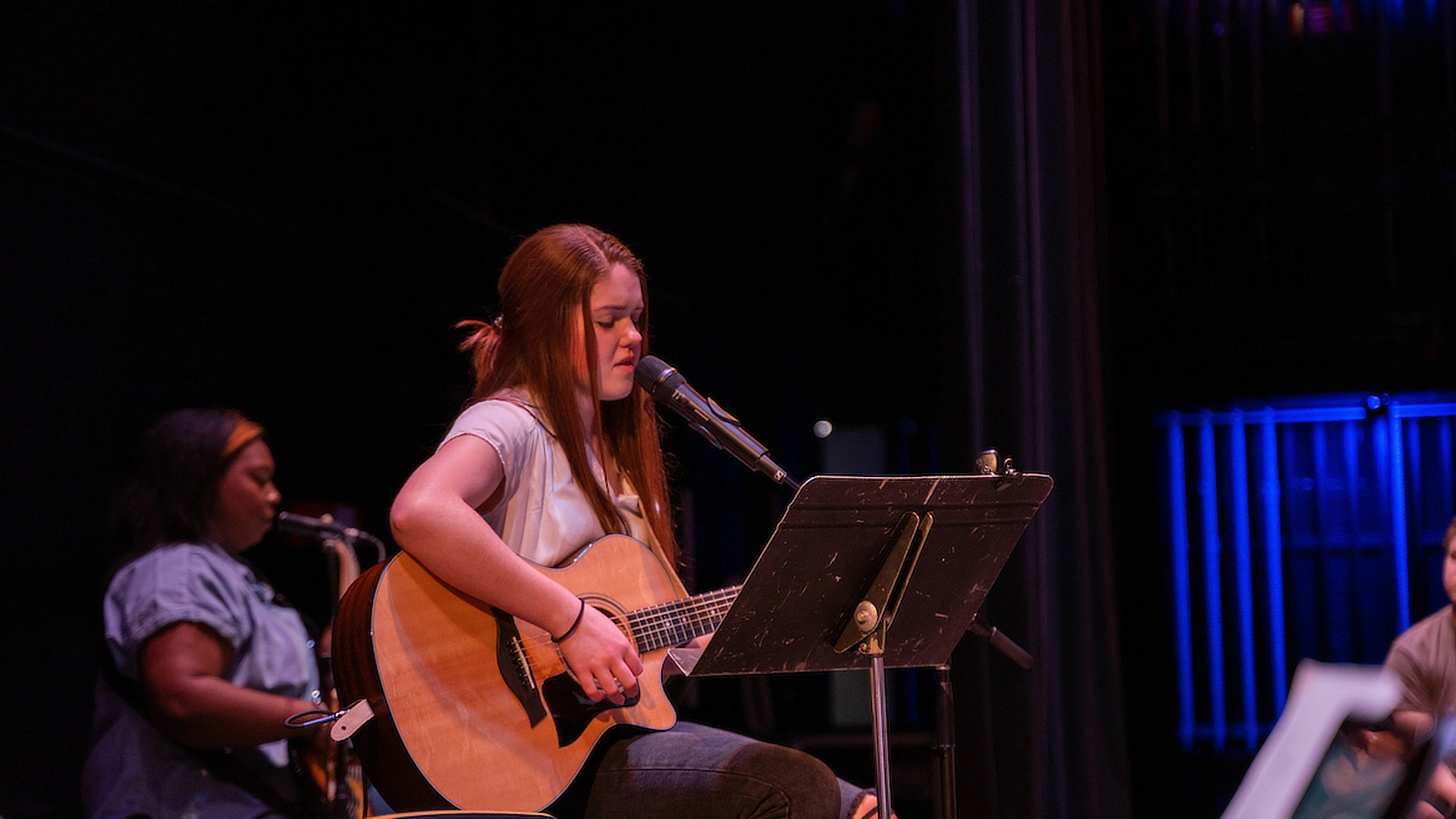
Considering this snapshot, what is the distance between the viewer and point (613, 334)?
212 cm

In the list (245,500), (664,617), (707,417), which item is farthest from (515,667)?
(245,500)

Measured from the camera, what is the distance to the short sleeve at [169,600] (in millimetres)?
2645

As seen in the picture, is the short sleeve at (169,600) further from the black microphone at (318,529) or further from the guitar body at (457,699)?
the guitar body at (457,699)

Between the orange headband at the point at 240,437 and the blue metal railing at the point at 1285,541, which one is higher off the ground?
the orange headband at the point at 240,437

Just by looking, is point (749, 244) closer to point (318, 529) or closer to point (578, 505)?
point (318, 529)

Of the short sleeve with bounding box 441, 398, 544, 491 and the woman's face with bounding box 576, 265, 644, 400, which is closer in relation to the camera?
the short sleeve with bounding box 441, 398, 544, 491

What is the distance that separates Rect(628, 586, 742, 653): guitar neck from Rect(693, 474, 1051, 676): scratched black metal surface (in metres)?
0.27

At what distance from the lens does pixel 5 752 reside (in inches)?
121

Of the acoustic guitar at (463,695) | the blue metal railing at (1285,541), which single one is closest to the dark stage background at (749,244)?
the blue metal railing at (1285,541)

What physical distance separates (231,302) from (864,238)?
484cm

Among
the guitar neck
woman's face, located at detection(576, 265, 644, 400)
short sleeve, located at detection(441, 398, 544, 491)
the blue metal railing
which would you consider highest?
woman's face, located at detection(576, 265, 644, 400)

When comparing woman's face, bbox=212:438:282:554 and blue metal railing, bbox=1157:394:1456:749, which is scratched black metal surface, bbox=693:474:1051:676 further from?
blue metal railing, bbox=1157:394:1456:749

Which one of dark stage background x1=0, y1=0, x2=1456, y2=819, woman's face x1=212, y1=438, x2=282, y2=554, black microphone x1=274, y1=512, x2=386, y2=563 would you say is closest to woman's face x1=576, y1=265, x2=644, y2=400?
dark stage background x1=0, y1=0, x2=1456, y2=819

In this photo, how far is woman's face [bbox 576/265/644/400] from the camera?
210 cm
